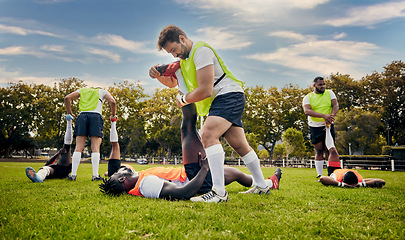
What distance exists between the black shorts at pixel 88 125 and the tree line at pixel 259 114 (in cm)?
2898

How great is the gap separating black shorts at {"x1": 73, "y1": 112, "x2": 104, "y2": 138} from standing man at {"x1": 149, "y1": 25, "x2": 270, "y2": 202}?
3.49 m

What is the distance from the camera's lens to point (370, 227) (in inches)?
86.8

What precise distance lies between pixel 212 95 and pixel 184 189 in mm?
1280

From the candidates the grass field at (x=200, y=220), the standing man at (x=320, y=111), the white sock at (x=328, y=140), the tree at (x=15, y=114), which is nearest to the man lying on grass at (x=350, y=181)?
the white sock at (x=328, y=140)

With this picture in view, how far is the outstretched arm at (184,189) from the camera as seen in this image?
3152mm

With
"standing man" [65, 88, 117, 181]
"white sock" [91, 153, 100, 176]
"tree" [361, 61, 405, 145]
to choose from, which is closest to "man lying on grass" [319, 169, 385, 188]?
"standing man" [65, 88, 117, 181]

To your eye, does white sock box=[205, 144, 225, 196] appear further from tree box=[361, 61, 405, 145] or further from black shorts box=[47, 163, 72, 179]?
tree box=[361, 61, 405, 145]

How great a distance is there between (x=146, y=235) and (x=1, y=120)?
4458 centimetres

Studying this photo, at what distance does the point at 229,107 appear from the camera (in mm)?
3369

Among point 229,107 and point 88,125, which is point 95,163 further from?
point 229,107

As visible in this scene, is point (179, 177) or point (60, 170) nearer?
point (179, 177)

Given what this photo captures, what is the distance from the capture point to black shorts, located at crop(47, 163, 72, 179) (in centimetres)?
628

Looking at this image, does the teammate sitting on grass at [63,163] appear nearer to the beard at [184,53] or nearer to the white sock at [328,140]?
the beard at [184,53]

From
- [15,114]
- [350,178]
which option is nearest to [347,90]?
[350,178]
